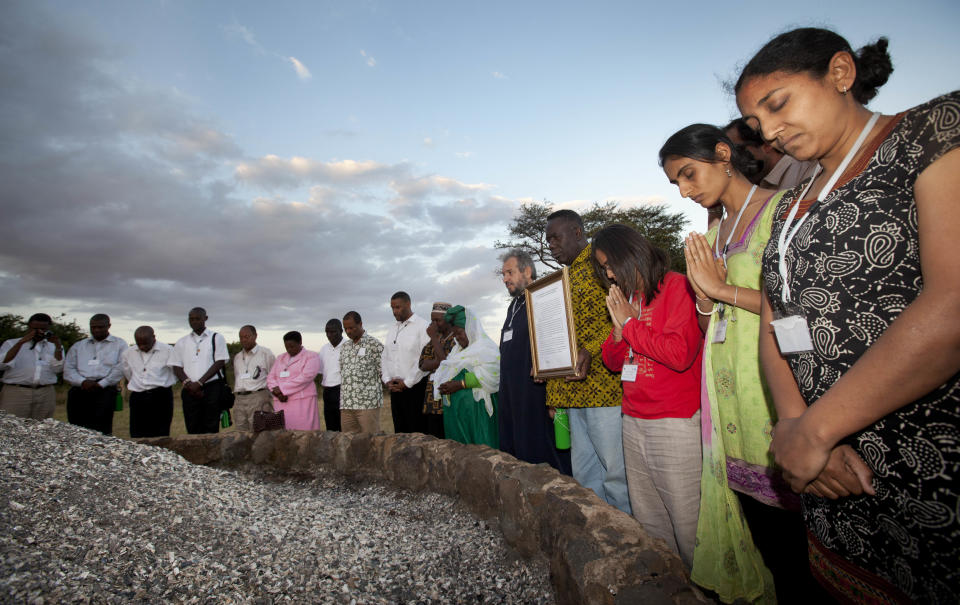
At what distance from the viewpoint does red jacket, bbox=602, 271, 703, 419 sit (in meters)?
1.92

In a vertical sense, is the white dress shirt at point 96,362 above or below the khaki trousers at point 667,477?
above

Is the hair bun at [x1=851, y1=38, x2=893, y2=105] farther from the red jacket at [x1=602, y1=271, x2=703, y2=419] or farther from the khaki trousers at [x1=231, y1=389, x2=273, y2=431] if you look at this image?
the khaki trousers at [x1=231, y1=389, x2=273, y2=431]

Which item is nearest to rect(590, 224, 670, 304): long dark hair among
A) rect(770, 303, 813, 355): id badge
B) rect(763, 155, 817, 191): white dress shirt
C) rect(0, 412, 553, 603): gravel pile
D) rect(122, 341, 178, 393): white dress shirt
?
rect(763, 155, 817, 191): white dress shirt

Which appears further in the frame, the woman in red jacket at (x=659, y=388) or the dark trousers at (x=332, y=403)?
the dark trousers at (x=332, y=403)

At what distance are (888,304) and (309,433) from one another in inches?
143

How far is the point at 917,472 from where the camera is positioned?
2.52ft

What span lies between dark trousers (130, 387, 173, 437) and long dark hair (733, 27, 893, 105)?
23.7 ft

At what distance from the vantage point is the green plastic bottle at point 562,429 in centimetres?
283

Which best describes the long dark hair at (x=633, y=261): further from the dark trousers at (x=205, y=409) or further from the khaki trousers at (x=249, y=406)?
the dark trousers at (x=205, y=409)

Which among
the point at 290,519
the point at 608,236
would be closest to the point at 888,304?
the point at 608,236

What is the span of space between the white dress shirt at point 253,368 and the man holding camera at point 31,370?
8.49 ft

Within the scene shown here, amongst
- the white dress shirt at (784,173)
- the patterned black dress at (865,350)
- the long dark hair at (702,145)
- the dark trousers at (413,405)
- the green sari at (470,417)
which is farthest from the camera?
the dark trousers at (413,405)

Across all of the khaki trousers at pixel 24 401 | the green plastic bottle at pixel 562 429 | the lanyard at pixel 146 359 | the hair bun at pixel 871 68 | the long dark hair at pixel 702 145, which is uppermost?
the long dark hair at pixel 702 145

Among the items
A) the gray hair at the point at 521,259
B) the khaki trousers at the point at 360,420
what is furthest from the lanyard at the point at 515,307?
the khaki trousers at the point at 360,420
